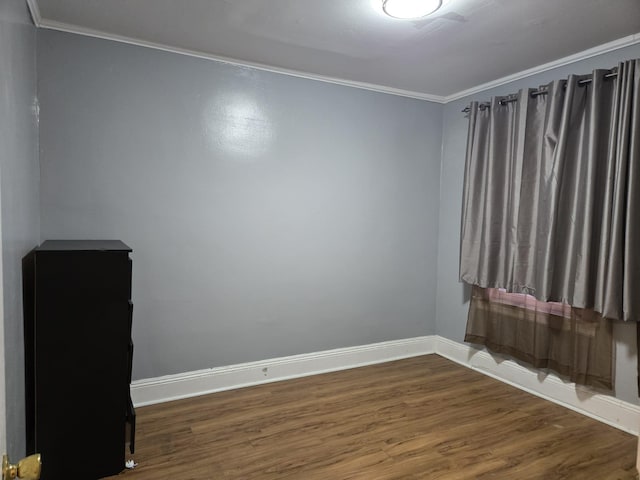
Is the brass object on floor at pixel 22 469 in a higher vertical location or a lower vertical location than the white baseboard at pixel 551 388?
higher

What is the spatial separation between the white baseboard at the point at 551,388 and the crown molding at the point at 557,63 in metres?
2.29

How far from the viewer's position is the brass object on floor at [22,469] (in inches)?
31.3

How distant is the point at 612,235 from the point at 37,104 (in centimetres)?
363

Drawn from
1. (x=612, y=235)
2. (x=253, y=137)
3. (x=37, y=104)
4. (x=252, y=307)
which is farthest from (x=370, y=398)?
(x=37, y=104)

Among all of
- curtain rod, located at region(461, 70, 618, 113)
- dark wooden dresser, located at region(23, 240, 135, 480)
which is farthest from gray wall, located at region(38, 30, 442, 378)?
dark wooden dresser, located at region(23, 240, 135, 480)

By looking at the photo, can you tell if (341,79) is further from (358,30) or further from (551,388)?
(551,388)

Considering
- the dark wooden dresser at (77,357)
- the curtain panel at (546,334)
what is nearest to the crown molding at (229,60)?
the dark wooden dresser at (77,357)

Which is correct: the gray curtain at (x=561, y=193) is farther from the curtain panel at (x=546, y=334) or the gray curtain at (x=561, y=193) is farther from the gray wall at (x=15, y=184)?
the gray wall at (x=15, y=184)

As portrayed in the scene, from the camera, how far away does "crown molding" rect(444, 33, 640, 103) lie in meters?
2.55

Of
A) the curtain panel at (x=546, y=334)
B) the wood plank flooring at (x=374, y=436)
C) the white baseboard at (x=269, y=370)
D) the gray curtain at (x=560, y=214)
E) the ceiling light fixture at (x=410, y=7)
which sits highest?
the ceiling light fixture at (x=410, y=7)

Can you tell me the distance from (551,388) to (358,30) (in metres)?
2.88

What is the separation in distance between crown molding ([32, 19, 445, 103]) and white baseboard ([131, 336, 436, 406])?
2.31 meters

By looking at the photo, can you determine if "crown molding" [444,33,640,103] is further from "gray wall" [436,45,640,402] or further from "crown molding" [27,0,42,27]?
"crown molding" [27,0,42,27]

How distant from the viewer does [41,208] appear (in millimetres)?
2508
